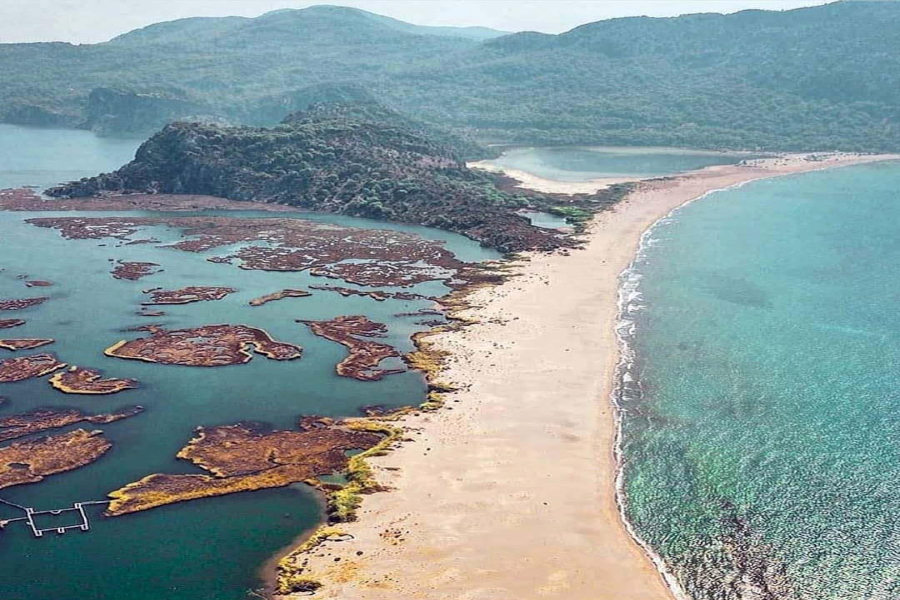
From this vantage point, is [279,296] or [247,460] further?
[279,296]

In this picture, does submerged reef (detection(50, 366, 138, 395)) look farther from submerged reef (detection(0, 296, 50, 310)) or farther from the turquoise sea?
the turquoise sea

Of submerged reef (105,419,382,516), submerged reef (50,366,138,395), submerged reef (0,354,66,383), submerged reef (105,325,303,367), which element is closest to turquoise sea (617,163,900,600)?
submerged reef (105,419,382,516)

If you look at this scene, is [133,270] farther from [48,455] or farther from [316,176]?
[316,176]

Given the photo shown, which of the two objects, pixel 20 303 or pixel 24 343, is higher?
pixel 20 303

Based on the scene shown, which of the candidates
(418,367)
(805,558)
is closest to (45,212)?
(418,367)

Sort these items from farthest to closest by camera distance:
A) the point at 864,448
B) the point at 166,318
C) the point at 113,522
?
the point at 166,318 < the point at 864,448 < the point at 113,522

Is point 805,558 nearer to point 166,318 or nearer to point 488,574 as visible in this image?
point 488,574

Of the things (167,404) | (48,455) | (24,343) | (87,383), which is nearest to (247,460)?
(167,404)
